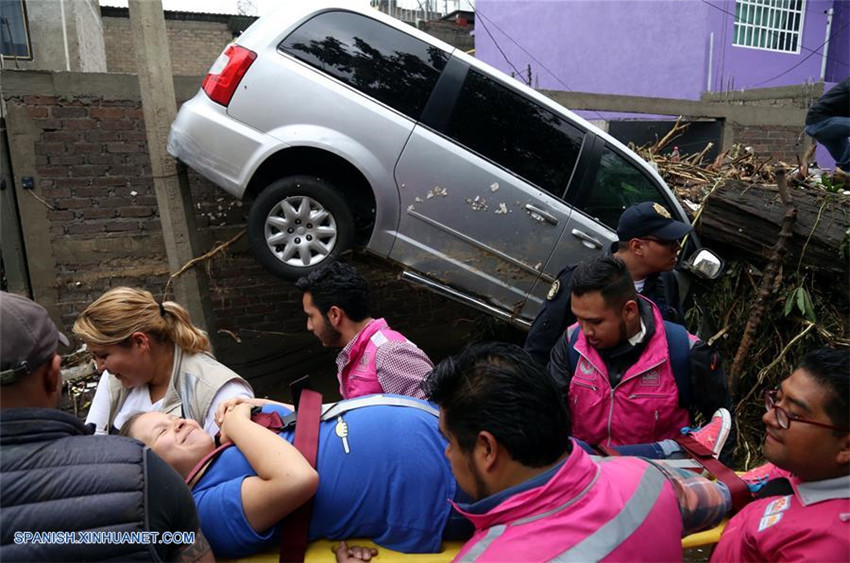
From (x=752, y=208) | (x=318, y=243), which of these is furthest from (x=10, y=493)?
(x=752, y=208)

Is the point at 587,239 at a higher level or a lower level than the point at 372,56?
lower

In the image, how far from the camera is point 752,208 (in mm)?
4047

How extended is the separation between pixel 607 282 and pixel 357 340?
3.60ft

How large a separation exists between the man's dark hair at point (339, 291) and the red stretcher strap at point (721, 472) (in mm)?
1405

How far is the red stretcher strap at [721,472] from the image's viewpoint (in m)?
1.74

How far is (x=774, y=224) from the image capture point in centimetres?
395

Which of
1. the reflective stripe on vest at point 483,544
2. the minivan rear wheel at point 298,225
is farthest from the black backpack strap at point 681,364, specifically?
the minivan rear wheel at point 298,225

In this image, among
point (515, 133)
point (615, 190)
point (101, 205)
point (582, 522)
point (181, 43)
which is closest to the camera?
point (582, 522)

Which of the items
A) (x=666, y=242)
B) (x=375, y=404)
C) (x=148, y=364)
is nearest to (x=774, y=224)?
(x=666, y=242)

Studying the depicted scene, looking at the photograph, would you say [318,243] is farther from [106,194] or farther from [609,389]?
[609,389]

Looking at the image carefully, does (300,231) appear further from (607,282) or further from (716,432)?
(716,432)

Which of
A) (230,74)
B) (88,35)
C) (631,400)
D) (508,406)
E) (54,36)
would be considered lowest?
(631,400)

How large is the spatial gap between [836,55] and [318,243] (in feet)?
53.0

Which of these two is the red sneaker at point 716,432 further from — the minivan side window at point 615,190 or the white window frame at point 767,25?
the white window frame at point 767,25
